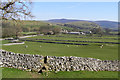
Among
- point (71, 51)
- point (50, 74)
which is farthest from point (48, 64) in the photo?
point (71, 51)

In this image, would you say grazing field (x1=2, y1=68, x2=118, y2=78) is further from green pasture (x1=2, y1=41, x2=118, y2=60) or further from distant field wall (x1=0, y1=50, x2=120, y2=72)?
green pasture (x1=2, y1=41, x2=118, y2=60)

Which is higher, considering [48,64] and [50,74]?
[48,64]

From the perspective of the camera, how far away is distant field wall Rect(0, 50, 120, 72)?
2203 centimetres

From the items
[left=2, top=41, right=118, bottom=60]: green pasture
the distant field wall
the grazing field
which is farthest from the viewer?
[left=2, top=41, right=118, bottom=60]: green pasture

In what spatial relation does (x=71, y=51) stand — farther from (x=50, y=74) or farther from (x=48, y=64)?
(x=50, y=74)

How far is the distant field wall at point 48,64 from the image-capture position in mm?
22031

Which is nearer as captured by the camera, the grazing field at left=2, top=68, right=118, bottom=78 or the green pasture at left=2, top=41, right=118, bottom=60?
the grazing field at left=2, top=68, right=118, bottom=78

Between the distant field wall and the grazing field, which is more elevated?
the distant field wall

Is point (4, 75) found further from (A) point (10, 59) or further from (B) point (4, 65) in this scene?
(A) point (10, 59)

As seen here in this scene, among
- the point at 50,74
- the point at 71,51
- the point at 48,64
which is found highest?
the point at 48,64

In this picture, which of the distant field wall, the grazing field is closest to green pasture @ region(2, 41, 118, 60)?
the distant field wall

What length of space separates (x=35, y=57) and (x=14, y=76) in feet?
23.1

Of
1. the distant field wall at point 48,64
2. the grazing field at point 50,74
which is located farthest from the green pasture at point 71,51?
the grazing field at point 50,74

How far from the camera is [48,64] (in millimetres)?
23031
